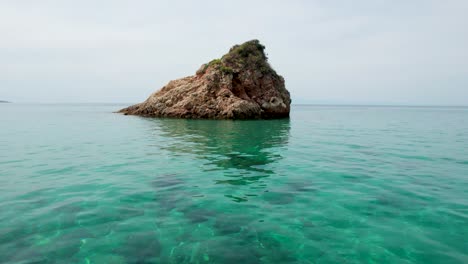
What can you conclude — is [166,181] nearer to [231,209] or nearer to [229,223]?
[231,209]

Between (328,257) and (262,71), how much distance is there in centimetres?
4997

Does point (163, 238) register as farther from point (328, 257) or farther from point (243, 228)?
point (328, 257)

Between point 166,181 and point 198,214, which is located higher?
point 166,181

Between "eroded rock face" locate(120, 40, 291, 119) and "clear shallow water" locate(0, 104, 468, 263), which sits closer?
"clear shallow water" locate(0, 104, 468, 263)

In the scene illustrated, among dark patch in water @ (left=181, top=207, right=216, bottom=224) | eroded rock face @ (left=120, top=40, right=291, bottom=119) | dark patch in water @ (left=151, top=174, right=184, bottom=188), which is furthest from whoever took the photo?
eroded rock face @ (left=120, top=40, right=291, bottom=119)

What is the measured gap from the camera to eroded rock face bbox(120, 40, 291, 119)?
47.2m

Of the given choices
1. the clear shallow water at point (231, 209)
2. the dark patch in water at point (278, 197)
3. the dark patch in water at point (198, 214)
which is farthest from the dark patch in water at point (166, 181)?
the dark patch in water at point (278, 197)

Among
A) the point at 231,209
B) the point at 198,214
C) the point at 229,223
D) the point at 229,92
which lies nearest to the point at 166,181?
the point at 198,214

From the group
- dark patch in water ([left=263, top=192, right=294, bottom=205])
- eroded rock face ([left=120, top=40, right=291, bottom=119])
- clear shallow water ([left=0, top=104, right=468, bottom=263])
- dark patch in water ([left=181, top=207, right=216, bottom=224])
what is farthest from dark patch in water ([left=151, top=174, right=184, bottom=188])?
eroded rock face ([left=120, top=40, right=291, bottom=119])

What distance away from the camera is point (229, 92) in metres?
48.7

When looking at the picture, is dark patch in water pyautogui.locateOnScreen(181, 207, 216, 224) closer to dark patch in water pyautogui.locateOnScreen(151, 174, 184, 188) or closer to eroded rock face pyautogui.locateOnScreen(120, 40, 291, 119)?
dark patch in water pyautogui.locateOnScreen(151, 174, 184, 188)

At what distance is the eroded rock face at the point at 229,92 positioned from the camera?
155 feet

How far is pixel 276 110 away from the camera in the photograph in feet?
170

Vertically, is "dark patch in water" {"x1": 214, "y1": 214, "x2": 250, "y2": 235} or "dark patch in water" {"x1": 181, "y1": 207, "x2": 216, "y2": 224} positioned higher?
"dark patch in water" {"x1": 181, "y1": 207, "x2": 216, "y2": 224}
